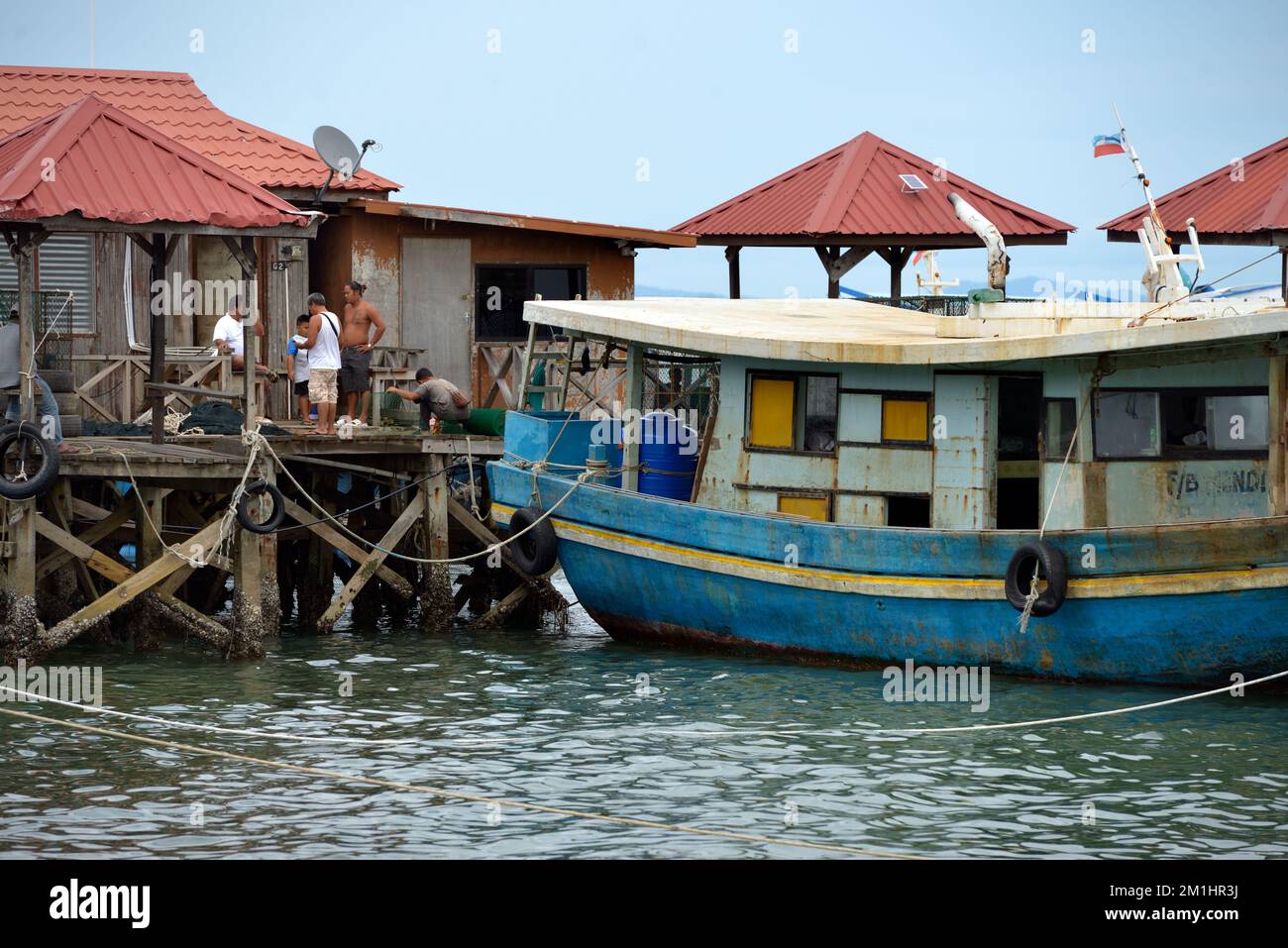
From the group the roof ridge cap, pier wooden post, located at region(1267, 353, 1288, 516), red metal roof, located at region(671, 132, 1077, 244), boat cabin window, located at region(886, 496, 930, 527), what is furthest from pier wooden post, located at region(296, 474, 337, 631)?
pier wooden post, located at region(1267, 353, 1288, 516)

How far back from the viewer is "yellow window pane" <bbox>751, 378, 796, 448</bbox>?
18328 millimetres

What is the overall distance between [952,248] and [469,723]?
42.7ft

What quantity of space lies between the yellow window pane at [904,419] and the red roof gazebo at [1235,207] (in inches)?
280

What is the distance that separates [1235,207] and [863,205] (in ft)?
16.3

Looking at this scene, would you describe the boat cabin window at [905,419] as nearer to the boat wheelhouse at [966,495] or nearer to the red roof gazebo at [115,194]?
the boat wheelhouse at [966,495]

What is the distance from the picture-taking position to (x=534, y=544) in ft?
65.4

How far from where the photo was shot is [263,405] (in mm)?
23328

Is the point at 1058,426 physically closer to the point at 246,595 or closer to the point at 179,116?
the point at 246,595

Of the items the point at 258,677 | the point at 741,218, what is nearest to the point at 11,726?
the point at 258,677

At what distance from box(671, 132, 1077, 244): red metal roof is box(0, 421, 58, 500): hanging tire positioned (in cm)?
1144

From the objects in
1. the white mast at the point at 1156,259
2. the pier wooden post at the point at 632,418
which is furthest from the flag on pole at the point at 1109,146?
the pier wooden post at the point at 632,418

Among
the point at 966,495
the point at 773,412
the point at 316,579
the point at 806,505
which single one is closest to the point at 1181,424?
the point at 966,495

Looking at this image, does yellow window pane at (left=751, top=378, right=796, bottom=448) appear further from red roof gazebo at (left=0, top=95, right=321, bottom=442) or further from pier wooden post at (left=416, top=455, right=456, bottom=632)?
red roof gazebo at (left=0, top=95, right=321, bottom=442)
